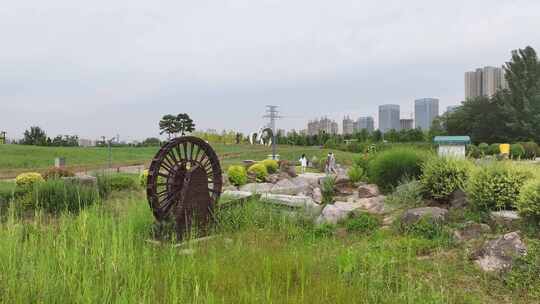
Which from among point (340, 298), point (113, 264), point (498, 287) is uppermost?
point (113, 264)

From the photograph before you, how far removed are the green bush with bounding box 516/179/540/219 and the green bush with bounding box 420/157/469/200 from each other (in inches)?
52.4

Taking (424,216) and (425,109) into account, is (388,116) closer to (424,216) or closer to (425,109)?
(425,109)

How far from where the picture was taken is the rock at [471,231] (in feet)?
16.2

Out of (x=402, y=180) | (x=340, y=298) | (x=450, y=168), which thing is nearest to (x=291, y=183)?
(x=402, y=180)

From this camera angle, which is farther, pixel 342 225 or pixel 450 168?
pixel 450 168

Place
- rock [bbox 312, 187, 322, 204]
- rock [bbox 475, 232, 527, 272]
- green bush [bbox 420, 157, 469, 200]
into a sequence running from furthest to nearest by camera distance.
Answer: rock [bbox 312, 187, 322, 204] < green bush [bbox 420, 157, 469, 200] < rock [bbox 475, 232, 527, 272]

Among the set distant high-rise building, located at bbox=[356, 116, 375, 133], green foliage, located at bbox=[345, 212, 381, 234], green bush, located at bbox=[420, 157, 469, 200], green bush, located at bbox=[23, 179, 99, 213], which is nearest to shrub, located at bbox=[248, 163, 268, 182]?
green bush, located at bbox=[23, 179, 99, 213]

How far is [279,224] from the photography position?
5312mm

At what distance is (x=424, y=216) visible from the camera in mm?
5441

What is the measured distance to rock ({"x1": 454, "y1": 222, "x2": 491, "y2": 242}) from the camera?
16.2ft

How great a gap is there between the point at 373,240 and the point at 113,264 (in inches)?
135

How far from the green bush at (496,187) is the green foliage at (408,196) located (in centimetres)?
99

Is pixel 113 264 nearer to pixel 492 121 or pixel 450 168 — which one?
pixel 450 168

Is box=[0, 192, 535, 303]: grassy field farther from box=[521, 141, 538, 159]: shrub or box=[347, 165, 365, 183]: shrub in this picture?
box=[521, 141, 538, 159]: shrub
